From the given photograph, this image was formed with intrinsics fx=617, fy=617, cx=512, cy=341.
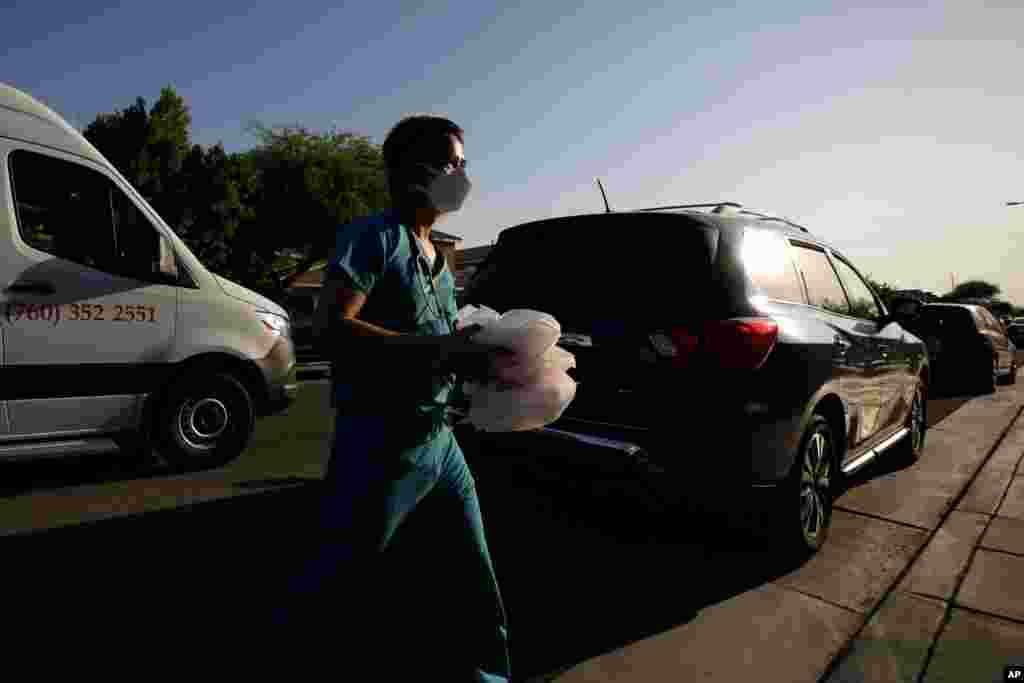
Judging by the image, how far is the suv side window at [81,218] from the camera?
411cm

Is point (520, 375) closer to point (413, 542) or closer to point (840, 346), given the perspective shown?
point (413, 542)

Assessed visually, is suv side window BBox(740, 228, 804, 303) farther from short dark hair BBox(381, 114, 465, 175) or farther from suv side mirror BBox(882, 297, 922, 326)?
short dark hair BBox(381, 114, 465, 175)

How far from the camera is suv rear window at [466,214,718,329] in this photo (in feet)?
9.20

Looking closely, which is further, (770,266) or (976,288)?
(976,288)

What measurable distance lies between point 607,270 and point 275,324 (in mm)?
3460

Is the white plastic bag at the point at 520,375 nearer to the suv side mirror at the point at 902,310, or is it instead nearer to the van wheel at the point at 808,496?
the van wheel at the point at 808,496

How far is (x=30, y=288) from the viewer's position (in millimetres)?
3938

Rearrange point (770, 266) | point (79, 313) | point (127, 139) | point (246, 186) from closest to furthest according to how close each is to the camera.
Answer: point (770, 266) → point (79, 313) → point (127, 139) → point (246, 186)

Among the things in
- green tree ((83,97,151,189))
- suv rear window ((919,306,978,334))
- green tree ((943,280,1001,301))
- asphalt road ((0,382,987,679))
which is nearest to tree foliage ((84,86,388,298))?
green tree ((83,97,151,189))

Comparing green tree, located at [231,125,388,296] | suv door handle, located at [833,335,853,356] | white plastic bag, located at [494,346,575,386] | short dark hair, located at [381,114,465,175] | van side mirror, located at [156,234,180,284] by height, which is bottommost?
suv door handle, located at [833,335,853,356]

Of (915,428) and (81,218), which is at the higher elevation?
(81,218)

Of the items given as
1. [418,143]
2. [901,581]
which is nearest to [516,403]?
[418,143]

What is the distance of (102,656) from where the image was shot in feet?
7.38

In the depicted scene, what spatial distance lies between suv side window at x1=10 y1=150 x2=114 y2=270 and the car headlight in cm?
124
